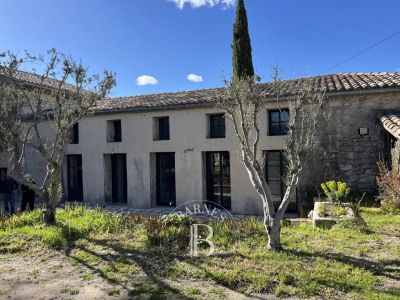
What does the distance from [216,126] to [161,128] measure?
93.6 inches

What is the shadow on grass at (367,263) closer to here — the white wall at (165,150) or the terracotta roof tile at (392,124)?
the terracotta roof tile at (392,124)

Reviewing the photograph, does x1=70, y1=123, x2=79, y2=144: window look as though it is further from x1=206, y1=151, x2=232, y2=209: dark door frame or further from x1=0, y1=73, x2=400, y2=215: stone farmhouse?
x1=206, y1=151, x2=232, y2=209: dark door frame

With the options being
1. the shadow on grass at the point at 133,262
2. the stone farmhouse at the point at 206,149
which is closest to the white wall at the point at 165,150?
the stone farmhouse at the point at 206,149

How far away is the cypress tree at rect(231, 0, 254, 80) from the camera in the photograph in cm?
1386

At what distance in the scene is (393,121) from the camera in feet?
24.5

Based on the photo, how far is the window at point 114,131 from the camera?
480 inches

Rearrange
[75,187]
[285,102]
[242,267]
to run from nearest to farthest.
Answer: [242,267] < [285,102] < [75,187]

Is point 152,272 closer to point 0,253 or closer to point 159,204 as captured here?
point 0,253

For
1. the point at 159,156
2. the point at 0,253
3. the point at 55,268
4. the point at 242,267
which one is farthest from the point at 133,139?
the point at 242,267

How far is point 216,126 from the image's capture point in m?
10.6

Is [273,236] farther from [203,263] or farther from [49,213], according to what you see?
[49,213]

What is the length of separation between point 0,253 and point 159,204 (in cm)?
682

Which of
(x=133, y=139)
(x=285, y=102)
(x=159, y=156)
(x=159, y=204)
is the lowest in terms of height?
(x=159, y=204)

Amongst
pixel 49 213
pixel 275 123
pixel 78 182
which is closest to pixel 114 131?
pixel 78 182
